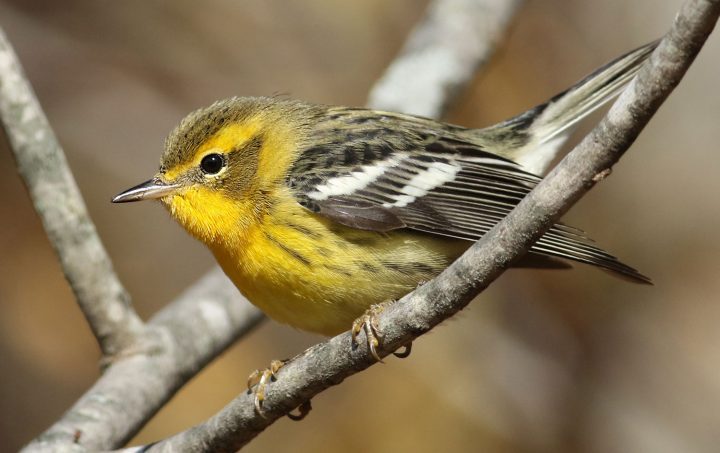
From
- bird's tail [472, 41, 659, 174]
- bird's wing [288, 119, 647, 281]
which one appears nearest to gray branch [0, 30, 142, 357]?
bird's wing [288, 119, 647, 281]

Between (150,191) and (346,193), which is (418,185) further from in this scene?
(150,191)

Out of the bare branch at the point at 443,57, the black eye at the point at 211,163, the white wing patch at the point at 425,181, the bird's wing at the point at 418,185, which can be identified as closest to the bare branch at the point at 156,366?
the black eye at the point at 211,163

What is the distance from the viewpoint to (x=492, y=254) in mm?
2918

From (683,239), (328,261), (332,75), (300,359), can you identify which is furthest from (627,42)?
(300,359)

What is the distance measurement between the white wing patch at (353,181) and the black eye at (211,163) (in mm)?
585

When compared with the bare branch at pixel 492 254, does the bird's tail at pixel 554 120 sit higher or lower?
higher

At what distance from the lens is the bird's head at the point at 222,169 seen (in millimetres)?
4324

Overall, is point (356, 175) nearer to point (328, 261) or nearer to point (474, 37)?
point (328, 261)

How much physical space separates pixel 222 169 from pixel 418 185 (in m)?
0.97

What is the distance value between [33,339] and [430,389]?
334 centimetres

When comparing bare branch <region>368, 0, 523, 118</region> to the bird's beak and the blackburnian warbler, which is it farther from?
the bird's beak

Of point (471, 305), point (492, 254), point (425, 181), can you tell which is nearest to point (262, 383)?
point (492, 254)

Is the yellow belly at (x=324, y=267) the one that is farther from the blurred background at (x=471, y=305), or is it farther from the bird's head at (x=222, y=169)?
the blurred background at (x=471, y=305)

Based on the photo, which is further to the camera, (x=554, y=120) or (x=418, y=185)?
(x=554, y=120)
